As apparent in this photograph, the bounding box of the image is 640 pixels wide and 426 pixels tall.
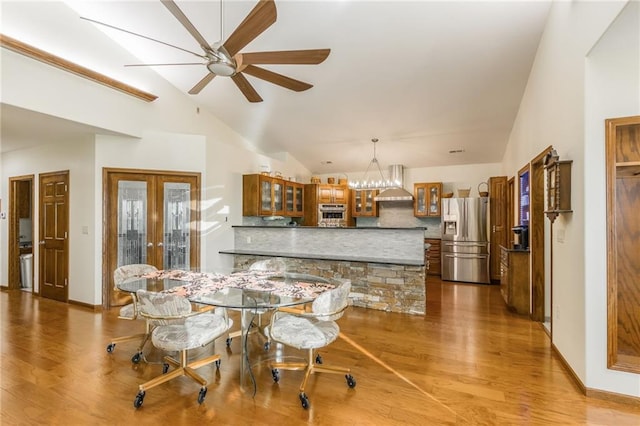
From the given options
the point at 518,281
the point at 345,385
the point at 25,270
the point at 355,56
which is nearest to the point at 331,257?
the point at 345,385

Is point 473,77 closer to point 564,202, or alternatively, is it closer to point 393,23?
point 393,23

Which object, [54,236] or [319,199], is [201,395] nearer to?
[54,236]

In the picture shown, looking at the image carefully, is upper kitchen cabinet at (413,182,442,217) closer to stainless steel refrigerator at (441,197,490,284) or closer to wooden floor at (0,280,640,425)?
stainless steel refrigerator at (441,197,490,284)

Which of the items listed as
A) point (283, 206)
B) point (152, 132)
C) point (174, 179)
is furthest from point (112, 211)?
point (283, 206)

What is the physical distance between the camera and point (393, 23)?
3.39 metres

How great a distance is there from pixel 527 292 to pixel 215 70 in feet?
14.9

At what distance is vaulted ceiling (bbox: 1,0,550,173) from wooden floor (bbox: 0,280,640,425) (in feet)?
9.83

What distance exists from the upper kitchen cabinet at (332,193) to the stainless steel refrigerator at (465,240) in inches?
93.8

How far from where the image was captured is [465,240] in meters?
6.19

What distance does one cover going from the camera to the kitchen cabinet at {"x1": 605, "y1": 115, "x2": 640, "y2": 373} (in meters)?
2.19

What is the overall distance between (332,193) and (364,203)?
2.93ft

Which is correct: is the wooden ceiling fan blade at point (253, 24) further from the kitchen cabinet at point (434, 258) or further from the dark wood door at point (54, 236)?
the kitchen cabinet at point (434, 258)

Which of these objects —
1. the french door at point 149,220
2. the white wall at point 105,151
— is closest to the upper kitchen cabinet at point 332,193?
the white wall at point 105,151

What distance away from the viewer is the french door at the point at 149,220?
4.52 metres
